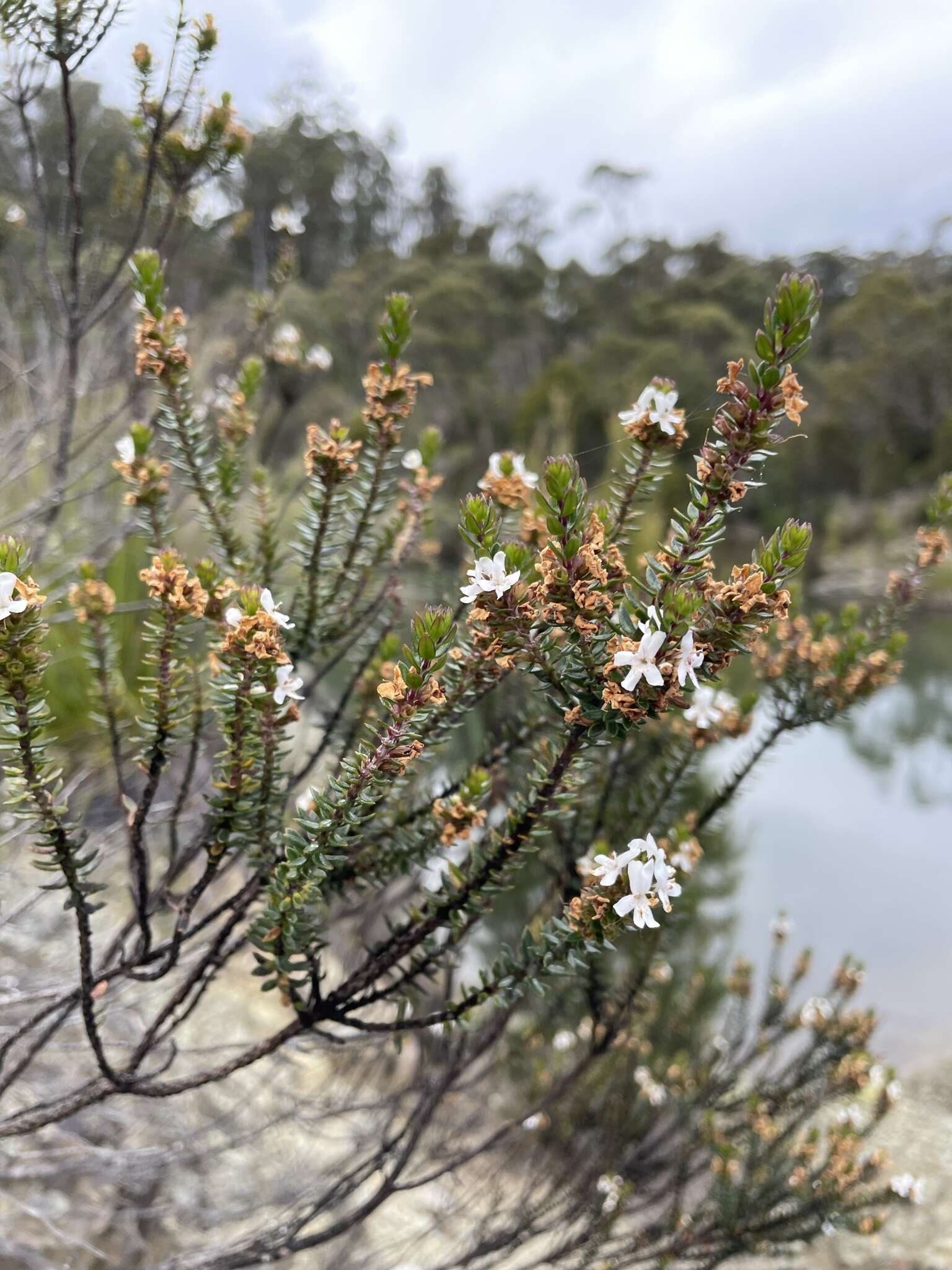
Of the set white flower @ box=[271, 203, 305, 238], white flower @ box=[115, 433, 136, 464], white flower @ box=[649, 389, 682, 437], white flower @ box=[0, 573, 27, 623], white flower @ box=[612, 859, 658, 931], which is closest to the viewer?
white flower @ box=[0, 573, 27, 623]

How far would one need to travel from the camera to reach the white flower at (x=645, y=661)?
77cm

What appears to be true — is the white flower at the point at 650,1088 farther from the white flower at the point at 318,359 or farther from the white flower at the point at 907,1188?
the white flower at the point at 318,359

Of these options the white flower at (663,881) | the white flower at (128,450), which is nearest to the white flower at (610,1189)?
the white flower at (663,881)

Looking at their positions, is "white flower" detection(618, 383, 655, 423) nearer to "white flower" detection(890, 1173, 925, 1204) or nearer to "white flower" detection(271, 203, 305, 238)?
"white flower" detection(271, 203, 305, 238)

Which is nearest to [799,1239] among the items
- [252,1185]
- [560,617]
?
[252,1185]

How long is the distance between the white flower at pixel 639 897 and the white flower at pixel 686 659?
228 millimetres

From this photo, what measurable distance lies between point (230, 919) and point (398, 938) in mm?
240

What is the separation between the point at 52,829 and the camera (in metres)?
0.88

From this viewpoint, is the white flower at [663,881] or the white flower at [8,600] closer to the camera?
the white flower at [8,600]

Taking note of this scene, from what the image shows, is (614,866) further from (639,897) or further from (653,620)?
(653,620)

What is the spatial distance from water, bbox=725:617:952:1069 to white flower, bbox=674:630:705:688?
4.56 m

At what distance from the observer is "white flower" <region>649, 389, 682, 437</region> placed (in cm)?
108

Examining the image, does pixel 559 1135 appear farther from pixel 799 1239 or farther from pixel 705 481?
pixel 705 481

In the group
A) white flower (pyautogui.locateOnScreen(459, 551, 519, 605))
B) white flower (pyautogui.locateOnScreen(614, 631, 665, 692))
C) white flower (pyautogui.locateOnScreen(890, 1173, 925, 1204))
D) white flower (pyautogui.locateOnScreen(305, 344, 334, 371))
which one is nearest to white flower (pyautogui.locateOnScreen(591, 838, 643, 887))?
white flower (pyautogui.locateOnScreen(614, 631, 665, 692))
